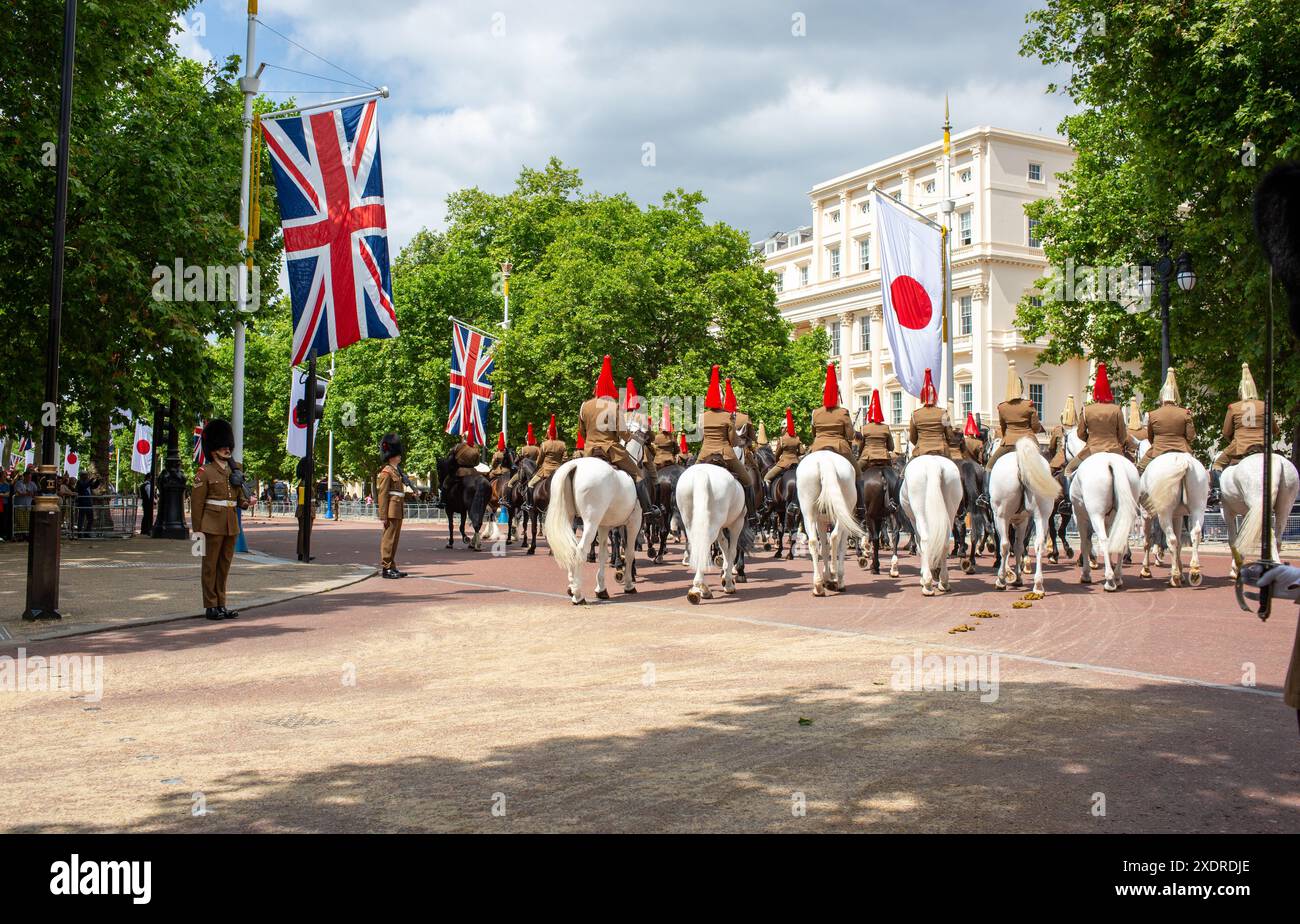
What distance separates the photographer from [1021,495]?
1505 centimetres

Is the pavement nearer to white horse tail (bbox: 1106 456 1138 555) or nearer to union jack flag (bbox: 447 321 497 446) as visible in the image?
white horse tail (bbox: 1106 456 1138 555)

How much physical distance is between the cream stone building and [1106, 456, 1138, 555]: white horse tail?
56812mm

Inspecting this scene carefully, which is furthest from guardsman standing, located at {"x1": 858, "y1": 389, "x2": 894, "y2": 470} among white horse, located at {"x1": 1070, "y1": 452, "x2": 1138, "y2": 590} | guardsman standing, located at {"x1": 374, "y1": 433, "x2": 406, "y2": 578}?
guardsman standing, located at {"x1": 374, "y1": 433, "x2": 406, "y2": 578}

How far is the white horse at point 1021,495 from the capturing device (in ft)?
48.1

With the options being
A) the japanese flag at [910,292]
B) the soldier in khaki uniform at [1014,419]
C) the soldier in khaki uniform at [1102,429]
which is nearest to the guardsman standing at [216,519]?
the soldier in khaki uniform at [1014,419]

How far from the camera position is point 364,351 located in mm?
60000

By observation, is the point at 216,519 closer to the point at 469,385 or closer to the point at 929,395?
the point at 929,395

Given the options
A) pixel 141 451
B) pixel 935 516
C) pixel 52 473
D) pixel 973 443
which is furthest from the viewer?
pixel 141 451

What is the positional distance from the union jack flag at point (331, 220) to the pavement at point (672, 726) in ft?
26.6

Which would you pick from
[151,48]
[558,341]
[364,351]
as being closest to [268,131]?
[151,48]

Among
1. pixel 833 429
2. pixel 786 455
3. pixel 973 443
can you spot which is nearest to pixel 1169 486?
pixel 833 429

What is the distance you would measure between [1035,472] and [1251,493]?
2.83 m

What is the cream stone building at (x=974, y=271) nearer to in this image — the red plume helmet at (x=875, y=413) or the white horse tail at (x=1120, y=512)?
the red plume helmet at (x=875, y=413)
